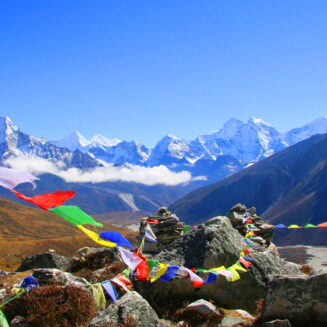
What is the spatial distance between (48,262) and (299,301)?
19071 mm

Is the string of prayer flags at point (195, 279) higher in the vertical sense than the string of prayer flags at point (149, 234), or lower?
lower

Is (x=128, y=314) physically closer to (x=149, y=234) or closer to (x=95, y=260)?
(x=149, y=234)

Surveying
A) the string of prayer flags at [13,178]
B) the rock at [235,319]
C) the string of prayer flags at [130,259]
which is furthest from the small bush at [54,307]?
the rock at [235,319]

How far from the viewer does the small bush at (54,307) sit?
866cm

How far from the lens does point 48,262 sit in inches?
923

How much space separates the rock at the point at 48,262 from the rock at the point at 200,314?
14.2 m

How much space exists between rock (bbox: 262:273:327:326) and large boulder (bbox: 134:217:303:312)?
275 centimetres

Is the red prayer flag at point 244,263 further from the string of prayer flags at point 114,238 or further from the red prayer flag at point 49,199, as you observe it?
the red prayer flag at point 49,199

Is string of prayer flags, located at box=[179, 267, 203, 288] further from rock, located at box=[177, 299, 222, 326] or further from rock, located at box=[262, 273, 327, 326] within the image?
rock, located at box=[262, 273, 327, 326]

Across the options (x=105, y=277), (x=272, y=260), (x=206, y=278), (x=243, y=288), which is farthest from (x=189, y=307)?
(x=105, y=277)

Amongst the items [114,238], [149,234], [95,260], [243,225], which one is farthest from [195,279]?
[243,225]

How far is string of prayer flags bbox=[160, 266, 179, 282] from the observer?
11.1 metres

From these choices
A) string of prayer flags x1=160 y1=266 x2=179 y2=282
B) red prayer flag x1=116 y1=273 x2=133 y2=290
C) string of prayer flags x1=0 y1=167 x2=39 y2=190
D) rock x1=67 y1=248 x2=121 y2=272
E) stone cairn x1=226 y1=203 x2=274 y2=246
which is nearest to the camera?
string of prayer flags x1=0 y1=167 x2=39 y2=190

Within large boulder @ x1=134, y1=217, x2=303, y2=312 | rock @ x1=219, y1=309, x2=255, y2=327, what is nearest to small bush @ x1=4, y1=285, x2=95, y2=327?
large boulder @ x1=134, y1=217, x2=303, y2=312
